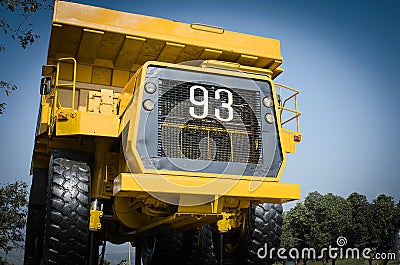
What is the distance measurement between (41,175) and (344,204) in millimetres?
25267

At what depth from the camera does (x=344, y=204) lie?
29.5 meters

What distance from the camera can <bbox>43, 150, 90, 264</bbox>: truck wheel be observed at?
5.03 m

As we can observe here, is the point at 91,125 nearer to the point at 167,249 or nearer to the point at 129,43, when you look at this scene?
the point at 129,43

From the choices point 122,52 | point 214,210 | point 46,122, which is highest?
point 122,52

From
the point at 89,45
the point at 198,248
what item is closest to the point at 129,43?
the point at 89,45

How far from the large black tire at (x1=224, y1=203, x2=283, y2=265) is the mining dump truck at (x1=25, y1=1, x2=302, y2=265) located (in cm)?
1

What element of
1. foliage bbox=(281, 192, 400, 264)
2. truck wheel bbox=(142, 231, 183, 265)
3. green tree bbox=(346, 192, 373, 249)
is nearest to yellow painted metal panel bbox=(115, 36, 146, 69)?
truck wheel bbox=(142, 231, 183, 265)

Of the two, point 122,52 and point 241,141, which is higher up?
point 122,52

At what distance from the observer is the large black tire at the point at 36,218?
742cm

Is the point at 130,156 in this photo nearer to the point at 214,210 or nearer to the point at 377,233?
the point at 214,210

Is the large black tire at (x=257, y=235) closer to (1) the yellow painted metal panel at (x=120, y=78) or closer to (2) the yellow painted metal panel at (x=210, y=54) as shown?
(2) the yellow painted metal panel at (x=210, y=54)

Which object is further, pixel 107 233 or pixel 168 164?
pixel 107 233

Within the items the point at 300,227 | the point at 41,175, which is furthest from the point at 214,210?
the point at 300,227

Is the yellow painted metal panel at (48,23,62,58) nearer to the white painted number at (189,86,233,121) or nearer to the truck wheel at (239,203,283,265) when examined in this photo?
the white painted number at (189,86,233,121)
